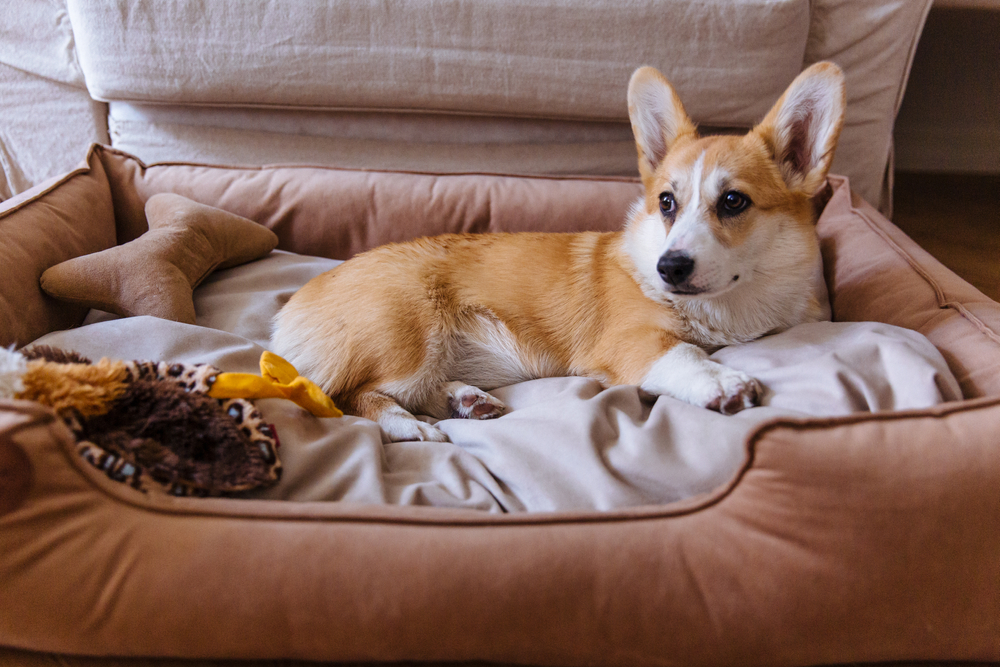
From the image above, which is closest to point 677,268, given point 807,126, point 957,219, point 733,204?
point 733,204

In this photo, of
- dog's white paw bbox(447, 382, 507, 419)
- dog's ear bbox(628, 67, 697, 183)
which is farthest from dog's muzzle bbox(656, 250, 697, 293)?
dog's white paw bbox(447, 382, 507, 419)

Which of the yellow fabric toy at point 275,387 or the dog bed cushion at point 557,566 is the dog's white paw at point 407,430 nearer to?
the yellow fabric toy at point 275,387

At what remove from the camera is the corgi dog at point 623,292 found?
1.47 m

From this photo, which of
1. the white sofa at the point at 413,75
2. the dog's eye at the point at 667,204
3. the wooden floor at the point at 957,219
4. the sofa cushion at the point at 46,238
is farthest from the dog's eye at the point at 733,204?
the wooden floor at the point at 957,219

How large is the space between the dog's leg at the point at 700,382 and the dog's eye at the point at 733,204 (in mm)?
335

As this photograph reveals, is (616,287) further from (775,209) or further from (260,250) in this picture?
(260,250)

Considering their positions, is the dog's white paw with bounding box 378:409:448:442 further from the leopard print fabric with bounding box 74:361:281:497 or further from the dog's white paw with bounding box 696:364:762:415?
the dog's white paw with bounding box 696:364:762:415

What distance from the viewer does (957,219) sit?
3.60 m

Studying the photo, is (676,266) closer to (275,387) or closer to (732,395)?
(732,395)

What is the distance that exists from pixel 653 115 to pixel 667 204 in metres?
0.31

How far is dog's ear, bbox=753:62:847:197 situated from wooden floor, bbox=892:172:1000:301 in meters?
1.70

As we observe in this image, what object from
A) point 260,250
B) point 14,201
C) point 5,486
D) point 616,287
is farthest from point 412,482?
point 14,201

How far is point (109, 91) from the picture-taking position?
7.76 ft

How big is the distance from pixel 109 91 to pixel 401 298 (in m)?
1.63
